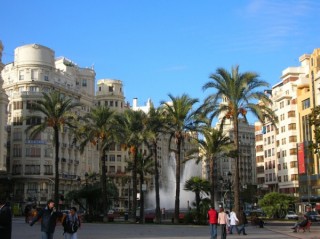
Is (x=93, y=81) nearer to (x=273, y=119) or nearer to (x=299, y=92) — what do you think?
(x=299, y=92)

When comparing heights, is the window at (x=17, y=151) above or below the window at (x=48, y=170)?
above

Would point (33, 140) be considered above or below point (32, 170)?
above

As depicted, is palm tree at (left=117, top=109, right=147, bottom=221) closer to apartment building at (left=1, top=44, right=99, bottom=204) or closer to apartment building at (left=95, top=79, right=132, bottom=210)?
apartment building at (left=1, top=44, right=99, bottom=204)

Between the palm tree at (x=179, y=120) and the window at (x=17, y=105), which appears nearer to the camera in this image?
the palm tree at (x=179, y=120)

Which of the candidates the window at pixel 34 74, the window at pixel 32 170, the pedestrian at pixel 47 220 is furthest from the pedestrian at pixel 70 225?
the window at pixel 34 74

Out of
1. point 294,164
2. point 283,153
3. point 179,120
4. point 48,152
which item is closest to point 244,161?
point 283,153

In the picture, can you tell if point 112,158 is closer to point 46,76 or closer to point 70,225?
point 46,76

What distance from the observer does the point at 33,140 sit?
95.4 metres

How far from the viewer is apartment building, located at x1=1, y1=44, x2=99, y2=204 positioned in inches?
3765

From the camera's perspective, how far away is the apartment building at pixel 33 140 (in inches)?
3765

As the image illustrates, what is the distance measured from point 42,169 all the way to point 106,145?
51580 millimetres

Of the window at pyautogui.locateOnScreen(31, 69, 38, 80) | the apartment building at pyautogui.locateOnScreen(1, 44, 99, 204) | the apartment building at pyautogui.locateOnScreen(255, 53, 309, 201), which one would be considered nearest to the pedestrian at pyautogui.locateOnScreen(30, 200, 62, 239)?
the apartment building at pyautogui.locateOnScreen(1, 44, 99, 204)

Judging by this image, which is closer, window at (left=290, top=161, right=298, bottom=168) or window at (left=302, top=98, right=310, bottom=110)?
window at (left=302, top=98, right=310, bottom=110)

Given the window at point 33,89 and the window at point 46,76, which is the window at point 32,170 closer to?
the window at point 33,89
